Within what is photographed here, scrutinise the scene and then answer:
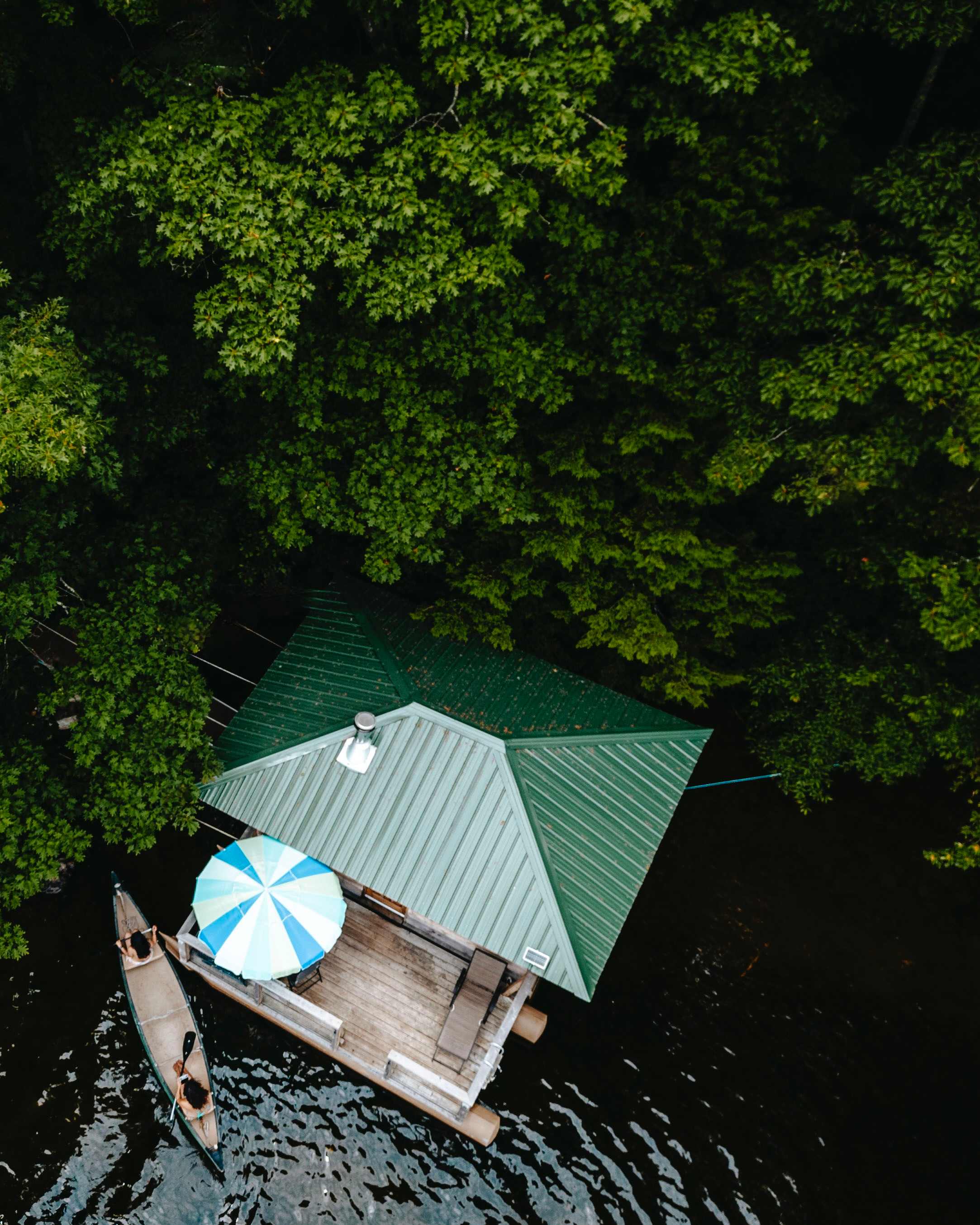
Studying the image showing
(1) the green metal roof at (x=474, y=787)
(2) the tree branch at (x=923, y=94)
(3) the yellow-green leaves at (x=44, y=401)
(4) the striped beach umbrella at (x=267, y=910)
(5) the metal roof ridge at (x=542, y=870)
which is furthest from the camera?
(1) the green metal roof at (x=474, y=787)

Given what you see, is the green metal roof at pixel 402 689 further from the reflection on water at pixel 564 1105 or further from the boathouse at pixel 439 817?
the reflection on water at pixel 564 1105

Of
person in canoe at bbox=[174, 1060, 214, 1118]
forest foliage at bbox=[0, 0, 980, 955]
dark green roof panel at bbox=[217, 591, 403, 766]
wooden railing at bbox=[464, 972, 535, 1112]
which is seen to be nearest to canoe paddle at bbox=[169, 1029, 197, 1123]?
person in canoe at bbox=[174, 1060, 214, 1118]

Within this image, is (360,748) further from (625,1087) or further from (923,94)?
(923,94)

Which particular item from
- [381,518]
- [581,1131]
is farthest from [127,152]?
[581,1131]

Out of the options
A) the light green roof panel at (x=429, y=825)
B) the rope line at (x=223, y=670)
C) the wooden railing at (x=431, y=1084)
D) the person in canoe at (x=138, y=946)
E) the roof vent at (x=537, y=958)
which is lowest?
the person in canoe at (x=138, y=946)

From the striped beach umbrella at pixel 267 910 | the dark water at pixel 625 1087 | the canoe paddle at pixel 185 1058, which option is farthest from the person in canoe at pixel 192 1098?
the striped beach umbrella at pixel 267 910

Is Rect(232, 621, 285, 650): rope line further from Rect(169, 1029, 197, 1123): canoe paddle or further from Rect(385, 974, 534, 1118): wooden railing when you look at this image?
Rect(385, 974, 534, 1118): wooden railing

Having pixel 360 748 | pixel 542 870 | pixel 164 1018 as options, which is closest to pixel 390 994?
pixel 164 1018
